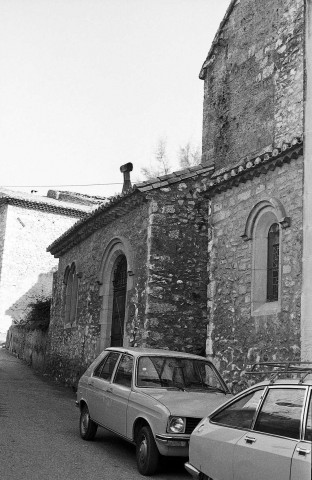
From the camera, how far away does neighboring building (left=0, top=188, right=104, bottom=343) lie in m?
34.9

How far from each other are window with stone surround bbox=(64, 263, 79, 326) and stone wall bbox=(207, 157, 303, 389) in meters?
7.52

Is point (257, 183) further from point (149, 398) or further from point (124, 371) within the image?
point (149, 398)

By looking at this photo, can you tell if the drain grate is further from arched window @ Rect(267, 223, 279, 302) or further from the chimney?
the chimney

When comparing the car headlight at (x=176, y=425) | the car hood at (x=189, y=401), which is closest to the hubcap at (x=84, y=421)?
the car hood at (x=189, y=401)

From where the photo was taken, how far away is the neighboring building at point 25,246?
34.9 metres

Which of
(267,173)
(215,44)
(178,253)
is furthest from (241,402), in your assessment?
(215,44)

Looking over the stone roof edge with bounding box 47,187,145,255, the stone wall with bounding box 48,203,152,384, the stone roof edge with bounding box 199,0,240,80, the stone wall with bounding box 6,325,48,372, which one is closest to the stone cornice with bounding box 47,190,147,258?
the stone roof edge with bounding box 47,187,145,255

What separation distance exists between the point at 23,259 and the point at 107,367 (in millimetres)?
27623

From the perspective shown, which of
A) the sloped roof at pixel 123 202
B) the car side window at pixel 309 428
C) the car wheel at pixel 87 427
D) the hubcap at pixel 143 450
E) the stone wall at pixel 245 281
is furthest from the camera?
the sloped roof at pixel 123 202

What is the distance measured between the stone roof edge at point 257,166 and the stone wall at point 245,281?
0.12 metres

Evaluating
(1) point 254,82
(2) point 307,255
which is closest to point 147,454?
(2) point 307,255

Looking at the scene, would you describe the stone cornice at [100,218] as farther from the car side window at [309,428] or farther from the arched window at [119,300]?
the car side window at [309,428]

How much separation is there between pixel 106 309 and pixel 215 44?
7.44 metres

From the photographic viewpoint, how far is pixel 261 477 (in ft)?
15.4
